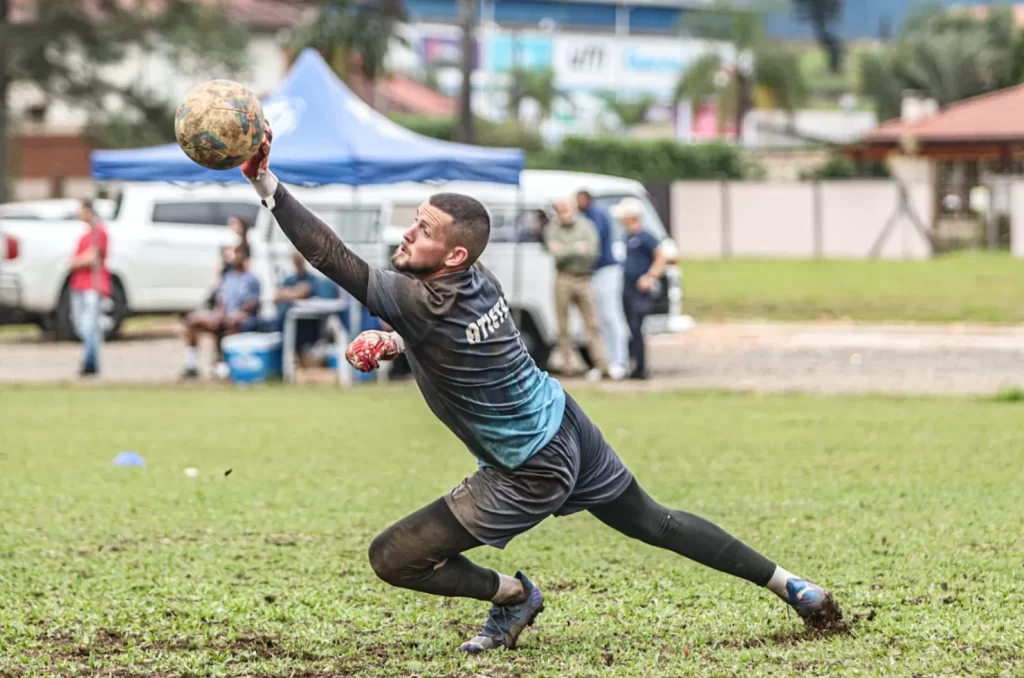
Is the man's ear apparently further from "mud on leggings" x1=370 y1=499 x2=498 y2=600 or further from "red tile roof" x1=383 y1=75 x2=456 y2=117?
"red tile roof" x1=383 y1=75 x2=456 y2=117

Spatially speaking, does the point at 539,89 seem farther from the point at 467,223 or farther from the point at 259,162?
the point at 259,162

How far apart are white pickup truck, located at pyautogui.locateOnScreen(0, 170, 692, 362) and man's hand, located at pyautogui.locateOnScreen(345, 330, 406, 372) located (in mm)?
12203

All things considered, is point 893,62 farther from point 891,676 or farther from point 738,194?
point 891,676

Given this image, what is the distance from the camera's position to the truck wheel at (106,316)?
21969 millimetres

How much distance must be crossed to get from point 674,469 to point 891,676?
5244 millimetres

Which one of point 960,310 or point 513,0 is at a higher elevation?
point 513,0

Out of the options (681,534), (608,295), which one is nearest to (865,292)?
(608,295)

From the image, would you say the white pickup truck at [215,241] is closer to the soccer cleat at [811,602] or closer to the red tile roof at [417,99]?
the soccer cleat at [811,602]

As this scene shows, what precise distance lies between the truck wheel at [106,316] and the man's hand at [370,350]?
17199mm

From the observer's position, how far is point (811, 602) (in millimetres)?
5871

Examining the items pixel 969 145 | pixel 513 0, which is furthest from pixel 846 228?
pixel 513 0

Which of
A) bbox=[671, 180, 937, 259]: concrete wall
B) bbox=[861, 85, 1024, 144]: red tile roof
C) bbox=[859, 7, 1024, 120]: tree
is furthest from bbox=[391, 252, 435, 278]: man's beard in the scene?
bbox=[859, 7, 1024, 120]: tree

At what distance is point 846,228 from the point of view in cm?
4175

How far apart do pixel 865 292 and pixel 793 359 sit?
29.9 ft
